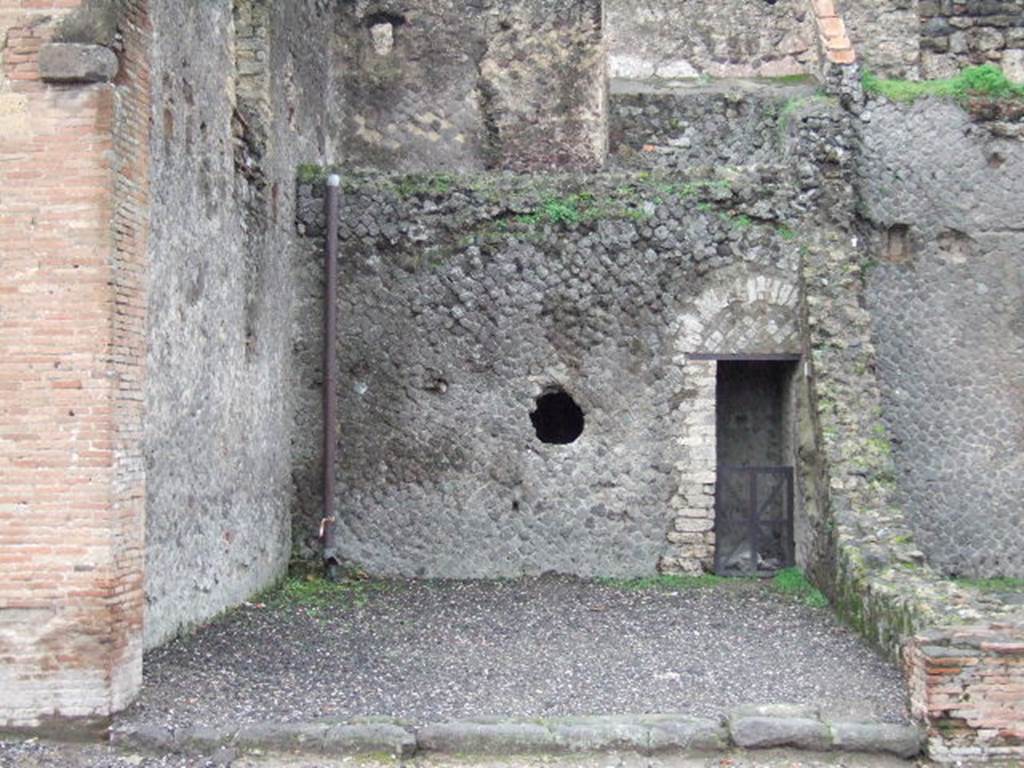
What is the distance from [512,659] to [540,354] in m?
3.68

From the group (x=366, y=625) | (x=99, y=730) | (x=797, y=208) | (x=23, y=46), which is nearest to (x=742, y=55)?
(x=797, y=208)

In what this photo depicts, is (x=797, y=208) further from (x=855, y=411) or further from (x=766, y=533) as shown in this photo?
(x=766, y=533)

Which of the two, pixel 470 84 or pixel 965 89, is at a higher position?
pixel 470 84

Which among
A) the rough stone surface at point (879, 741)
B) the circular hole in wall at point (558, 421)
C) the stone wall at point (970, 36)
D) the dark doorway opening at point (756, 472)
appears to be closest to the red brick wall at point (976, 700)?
the rough stone surface at point (879, 741)

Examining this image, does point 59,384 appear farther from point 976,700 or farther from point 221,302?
point 976,700

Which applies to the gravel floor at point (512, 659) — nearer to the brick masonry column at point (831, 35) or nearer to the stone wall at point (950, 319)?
the stone wall at point (950, 319)

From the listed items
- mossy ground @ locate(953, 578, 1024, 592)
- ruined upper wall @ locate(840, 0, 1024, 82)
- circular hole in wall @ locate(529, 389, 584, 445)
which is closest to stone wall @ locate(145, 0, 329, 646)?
circular hole in wall @ locate(529, 389, 584, 445)

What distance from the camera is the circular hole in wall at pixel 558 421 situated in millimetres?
11703

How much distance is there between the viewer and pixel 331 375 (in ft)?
36.2

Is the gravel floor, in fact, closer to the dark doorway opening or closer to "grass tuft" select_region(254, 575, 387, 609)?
"grass tuft" select_region(254, 575, 387, 609)

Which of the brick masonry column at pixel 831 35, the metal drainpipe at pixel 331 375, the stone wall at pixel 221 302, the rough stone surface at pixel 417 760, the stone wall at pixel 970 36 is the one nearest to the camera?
the rough stone surface at pixel 417 760

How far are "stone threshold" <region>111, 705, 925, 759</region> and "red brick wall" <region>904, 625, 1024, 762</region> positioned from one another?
16 centimetres

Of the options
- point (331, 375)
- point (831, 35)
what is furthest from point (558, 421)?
point (831, 35)

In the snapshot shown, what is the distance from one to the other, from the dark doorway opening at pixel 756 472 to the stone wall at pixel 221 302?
4.02m
